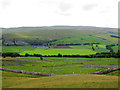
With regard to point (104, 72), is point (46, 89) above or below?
above

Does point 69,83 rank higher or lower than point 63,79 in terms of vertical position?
higher

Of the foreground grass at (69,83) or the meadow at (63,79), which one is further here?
the meadow at (63,79)

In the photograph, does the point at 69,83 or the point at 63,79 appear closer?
the point at 69,83

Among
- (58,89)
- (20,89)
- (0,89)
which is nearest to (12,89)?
(20,89)

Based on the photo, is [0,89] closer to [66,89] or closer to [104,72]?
[66,89]

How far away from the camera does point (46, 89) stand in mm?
27125

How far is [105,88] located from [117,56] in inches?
4123

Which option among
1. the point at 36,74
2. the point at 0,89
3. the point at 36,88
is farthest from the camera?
the point at 36,74

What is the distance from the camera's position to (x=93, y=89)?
2539cm

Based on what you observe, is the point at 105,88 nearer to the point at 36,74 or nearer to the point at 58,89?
the point at 58,89

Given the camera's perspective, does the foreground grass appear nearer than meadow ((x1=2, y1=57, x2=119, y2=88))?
Yes

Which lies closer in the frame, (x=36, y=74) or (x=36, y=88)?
(x=36, y=88)

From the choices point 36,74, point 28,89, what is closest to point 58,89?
point 28,89

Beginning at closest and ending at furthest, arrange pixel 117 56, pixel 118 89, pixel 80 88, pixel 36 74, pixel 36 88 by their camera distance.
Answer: pixel 118 89 < pixel 80 88 < pixel 36 88 < pixel 36 74 < pixel 117 56
